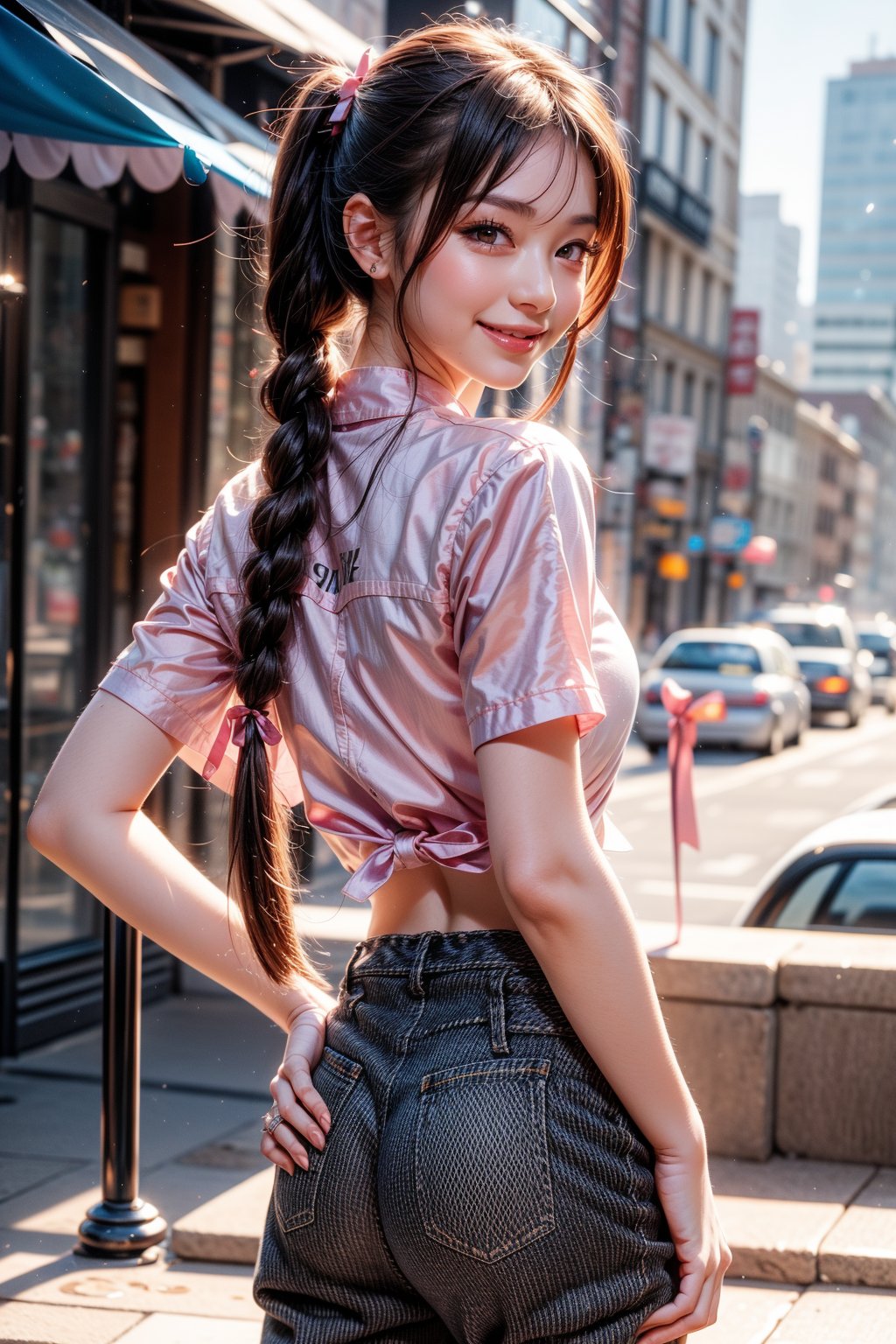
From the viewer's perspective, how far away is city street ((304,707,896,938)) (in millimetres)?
8789

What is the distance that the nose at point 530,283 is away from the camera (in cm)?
138

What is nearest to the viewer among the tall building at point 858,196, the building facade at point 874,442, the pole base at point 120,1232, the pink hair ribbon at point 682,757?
the pole base at point 120,1232

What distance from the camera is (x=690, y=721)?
13.4 feet

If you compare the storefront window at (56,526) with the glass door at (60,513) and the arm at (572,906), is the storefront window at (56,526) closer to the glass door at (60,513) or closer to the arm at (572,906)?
the glass door at (60,513)

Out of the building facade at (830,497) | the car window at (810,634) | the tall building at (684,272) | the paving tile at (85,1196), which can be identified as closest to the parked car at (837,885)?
the paving tile at (85,1196)

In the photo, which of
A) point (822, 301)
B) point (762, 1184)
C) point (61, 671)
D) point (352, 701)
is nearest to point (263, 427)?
point (352, 701)

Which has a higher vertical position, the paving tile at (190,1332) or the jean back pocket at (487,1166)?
the jean back pocket at (487,1166)

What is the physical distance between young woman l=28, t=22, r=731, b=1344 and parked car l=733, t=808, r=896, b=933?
3.14m

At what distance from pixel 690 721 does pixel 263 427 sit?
8.66 feet

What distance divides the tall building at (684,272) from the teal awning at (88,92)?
3306 cm

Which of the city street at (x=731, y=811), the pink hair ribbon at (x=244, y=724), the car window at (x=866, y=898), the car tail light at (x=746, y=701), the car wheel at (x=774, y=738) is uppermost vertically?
the pink hair ribbon at (x=244, y=724)

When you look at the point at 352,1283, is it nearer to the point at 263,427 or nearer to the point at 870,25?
the point at 263,427

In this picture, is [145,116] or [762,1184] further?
[762,1184]

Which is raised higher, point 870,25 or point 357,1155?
point 870,25
